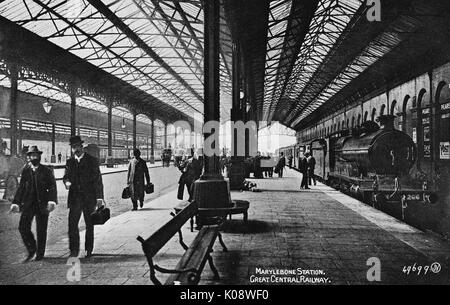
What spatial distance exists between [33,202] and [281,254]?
3307 millimetres

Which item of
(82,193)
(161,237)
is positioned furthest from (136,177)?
(161,237)

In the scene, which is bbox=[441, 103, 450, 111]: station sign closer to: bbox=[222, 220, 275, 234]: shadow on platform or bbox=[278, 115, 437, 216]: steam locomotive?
bbox=[278, 115, 437, 216]: steam locomotive

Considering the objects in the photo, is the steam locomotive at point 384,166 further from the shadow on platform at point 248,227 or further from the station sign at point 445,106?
the station sign at point 445,106

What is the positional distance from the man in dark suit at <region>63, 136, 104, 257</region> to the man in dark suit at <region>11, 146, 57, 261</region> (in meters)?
0.26

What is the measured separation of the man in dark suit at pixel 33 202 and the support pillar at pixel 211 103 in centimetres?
239

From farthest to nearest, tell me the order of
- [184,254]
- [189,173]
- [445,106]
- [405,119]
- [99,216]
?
[405,119] → [445,106] → [189,173] → [99,216] → [184,254]

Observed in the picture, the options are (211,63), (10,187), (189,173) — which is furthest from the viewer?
(10,187)

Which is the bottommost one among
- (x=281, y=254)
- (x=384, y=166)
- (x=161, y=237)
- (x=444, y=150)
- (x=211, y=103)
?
(x=281, y=254)

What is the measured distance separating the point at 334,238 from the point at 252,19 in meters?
9.31

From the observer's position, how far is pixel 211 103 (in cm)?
641

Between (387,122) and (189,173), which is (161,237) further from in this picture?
(387,122)

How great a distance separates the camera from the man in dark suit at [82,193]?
189 inches

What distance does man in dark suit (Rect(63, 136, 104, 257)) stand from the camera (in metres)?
4.79
